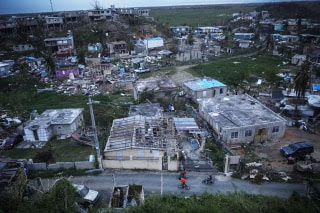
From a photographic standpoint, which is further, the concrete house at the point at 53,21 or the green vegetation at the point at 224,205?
the concrete house at the point at 53,21

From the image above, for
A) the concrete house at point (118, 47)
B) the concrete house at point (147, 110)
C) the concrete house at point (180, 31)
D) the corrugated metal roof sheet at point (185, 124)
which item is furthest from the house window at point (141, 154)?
the concrete house at point (180, 31)

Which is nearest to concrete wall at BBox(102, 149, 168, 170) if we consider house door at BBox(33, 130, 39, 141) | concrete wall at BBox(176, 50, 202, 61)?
house door at BBox(33, 130, 39, 141)

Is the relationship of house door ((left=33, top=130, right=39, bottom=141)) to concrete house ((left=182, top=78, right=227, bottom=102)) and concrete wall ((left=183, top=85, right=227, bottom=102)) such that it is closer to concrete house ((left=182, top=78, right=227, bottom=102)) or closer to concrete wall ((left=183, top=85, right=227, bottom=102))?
concrete house ((left=182, top=78, right=227, bottom=102))

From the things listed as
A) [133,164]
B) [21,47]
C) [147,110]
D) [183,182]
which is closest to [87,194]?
[133,164]

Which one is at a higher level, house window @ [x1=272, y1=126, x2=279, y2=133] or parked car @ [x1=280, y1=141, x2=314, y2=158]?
house window @ [x1=272, y1=126, x2=279, y2=133]

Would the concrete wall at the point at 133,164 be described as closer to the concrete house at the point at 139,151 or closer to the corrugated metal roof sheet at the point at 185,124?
the concrete house at the point at 139,151

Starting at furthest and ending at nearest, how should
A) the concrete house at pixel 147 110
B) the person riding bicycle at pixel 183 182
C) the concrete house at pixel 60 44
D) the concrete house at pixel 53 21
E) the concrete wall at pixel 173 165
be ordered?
the concrete house at pixel 53 21, the concrete house at pixel 60 44, the concrete house at pixel 147 110, the concrete wall at pixel 173 165, the person riding bicycle at pixel 183 182
